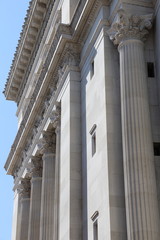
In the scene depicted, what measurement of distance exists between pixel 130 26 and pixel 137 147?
841 cm

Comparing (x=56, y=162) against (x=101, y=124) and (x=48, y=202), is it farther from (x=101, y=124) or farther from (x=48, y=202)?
(x=101, y=124)

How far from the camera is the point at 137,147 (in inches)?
1210

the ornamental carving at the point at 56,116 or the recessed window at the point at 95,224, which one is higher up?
the ornamental carving at the point at 56,116

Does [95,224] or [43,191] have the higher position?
[43,191]

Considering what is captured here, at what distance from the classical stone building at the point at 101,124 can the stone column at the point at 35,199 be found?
9cm

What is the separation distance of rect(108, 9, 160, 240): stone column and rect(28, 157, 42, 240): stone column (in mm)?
20936

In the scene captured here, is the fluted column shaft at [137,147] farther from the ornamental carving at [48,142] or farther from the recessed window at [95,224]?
the ornamental carving at [48,142]

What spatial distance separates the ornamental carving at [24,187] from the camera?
5825 centimetres

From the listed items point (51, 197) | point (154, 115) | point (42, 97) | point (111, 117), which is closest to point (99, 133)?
point (111, 117)

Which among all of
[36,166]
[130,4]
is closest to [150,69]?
[130,4]

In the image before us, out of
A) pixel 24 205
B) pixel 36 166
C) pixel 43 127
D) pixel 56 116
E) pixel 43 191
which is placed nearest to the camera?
pixel 56 116

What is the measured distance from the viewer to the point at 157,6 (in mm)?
35219

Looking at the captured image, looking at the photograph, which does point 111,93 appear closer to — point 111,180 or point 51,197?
point 111,180

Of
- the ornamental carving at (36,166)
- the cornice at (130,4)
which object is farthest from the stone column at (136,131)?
the ornamental carving at (36,166)
